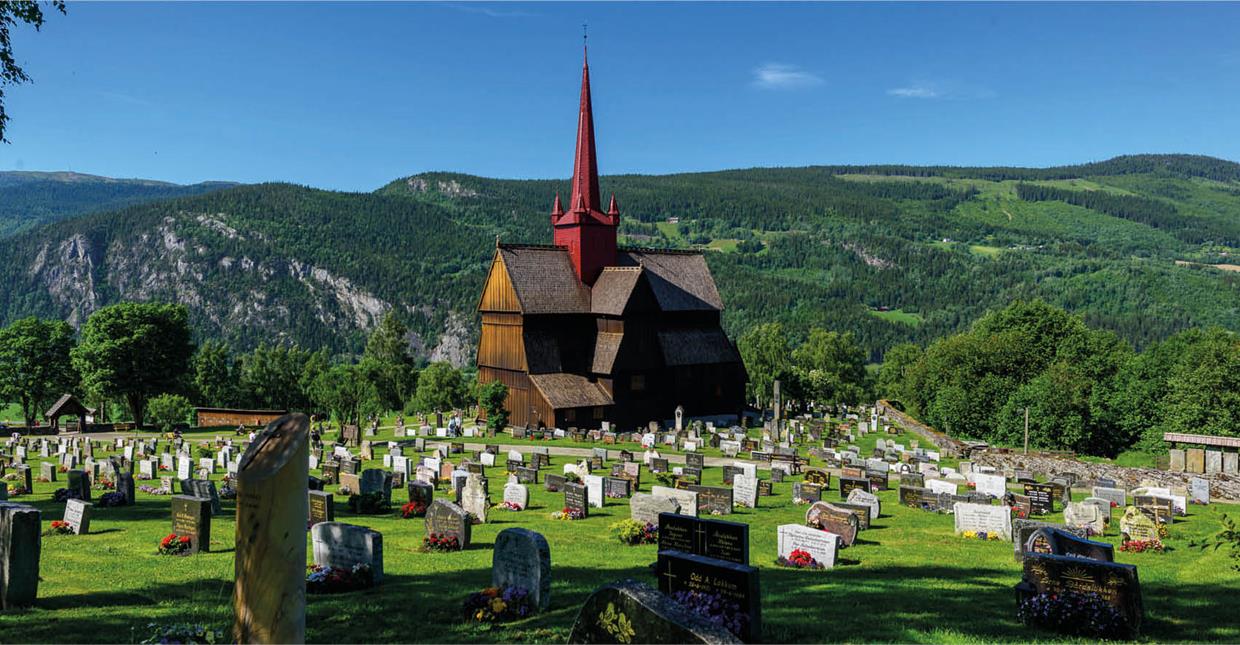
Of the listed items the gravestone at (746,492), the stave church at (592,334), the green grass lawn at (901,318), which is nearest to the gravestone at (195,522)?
the gravestone at (746,492)

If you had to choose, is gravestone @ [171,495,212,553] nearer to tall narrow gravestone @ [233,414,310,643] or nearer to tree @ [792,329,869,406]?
tall narrow gravestone @ [233,414,310,643]

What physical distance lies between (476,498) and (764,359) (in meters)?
58.6

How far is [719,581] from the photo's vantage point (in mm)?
11227

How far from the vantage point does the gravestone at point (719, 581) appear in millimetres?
10828

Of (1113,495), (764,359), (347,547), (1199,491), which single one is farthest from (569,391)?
(347,547)

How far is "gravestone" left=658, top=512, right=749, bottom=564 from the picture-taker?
46.5ft

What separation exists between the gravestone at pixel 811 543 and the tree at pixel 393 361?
5856 cm

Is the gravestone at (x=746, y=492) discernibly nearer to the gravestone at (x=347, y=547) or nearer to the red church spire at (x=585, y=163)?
the gravestone at (x=347, y=547)

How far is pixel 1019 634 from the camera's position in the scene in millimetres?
11844

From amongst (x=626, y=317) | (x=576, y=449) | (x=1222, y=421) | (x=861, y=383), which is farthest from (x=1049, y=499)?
(x=861, y=383)

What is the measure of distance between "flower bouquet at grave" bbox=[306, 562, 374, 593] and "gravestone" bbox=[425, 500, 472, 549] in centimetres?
366

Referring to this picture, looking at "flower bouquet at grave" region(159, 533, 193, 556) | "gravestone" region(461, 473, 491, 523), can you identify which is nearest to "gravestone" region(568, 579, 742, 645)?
"flower bouquet at grave" region(159, 533, 193, 556)

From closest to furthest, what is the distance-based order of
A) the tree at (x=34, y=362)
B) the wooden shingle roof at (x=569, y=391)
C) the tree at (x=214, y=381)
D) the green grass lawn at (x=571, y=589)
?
the green grass lawn at (x=571, y=589), the wooden shingle roof at (x=569, y=391), the tree at (x=34, y=362), the tree at (x=214, y=381)

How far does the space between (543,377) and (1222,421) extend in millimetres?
38198
